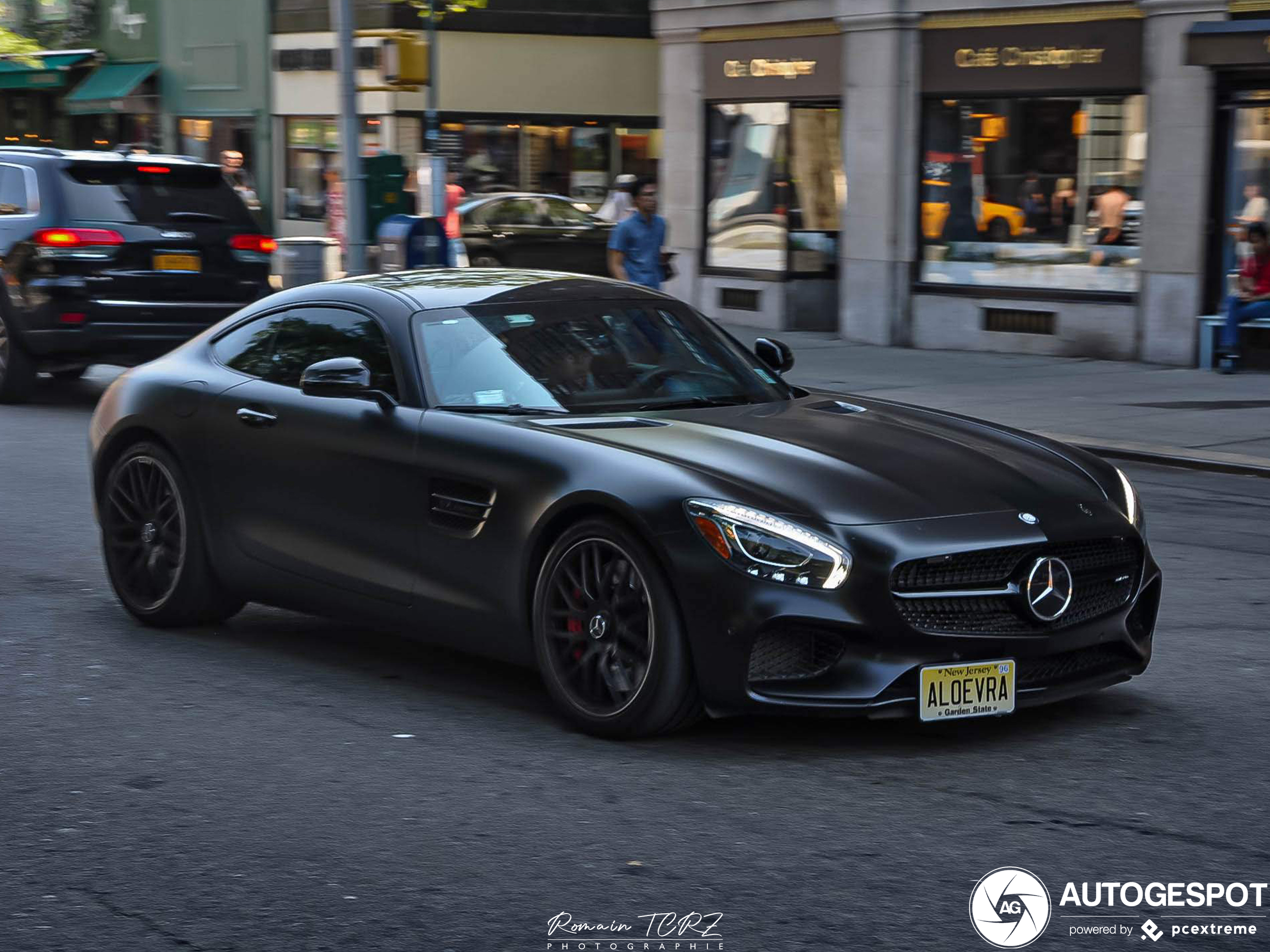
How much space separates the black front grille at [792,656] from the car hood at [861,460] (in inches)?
13.5

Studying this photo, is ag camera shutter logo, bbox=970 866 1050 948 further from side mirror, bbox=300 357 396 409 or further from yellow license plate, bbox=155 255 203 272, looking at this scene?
yellow license plate, bbox=155 255 203 272

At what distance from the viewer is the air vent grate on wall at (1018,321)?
19.7m

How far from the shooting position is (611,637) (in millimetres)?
5617

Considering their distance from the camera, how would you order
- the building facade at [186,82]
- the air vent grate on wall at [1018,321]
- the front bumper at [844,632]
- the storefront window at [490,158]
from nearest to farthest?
the front bumper at [844,632]
the air vent grate on wall at [1018,321]
the storefront window at [490,158]
the building facade at [186,82]

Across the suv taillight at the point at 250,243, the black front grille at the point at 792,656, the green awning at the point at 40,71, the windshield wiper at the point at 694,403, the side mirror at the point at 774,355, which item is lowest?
the black front grille at the point at 792,656

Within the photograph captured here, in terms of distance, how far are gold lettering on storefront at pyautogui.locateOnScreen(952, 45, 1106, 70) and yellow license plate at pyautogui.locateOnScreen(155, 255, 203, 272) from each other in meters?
9.21

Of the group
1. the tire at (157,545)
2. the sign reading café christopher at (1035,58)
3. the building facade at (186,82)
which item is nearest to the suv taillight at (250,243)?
the tire at (157,545)

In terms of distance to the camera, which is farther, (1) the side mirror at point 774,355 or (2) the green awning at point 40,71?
(2) the green awning at point 40,71

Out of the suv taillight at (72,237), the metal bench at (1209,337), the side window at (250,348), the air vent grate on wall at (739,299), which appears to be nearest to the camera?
the side window at (250,348)

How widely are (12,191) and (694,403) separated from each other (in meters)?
9.97

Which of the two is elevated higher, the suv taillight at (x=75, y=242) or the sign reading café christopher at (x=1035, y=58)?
the sign reading café christopher at (x=1035, y=58)

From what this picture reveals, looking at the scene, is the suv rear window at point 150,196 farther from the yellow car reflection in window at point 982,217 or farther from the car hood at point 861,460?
the car hood at point 861,460

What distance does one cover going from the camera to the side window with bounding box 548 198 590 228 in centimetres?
2880

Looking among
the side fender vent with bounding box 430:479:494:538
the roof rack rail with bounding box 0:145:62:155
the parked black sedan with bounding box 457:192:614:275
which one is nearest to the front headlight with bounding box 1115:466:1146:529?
the side fender vent with bounding box 430:479:494:538
